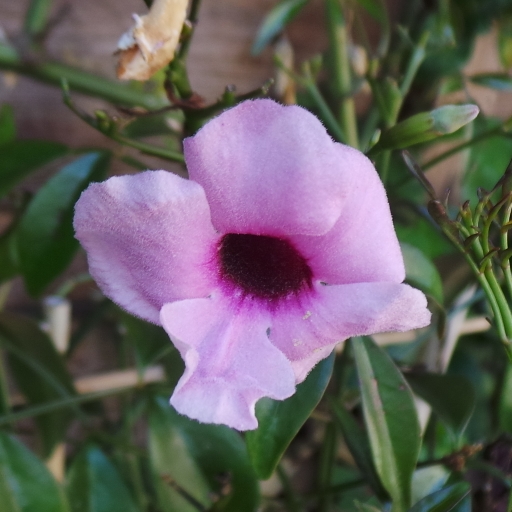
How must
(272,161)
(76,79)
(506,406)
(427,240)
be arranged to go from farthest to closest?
(427,240), (76,79), (506,406), (272,161)

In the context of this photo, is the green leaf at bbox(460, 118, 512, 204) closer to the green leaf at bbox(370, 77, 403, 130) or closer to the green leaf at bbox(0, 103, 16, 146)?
the green leaf at bbox(370, 77, 403, 130)

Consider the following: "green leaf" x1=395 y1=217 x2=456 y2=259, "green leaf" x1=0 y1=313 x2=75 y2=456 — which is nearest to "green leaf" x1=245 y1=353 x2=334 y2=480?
"green leaf" x1=0 y1=313 x2=75 y2=456

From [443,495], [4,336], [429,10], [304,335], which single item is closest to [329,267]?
[304,335]

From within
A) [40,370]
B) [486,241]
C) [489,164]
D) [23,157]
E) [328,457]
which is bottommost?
[328,457]

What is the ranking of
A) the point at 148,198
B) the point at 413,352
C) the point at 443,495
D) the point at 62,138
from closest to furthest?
the point at 148,198 < the point at 443,495 < the point at 413,352 < the point at 62,138

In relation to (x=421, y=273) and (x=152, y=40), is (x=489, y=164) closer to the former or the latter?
(x=421, y=273)

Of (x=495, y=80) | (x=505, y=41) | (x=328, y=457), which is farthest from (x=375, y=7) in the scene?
(x=328, y=457)

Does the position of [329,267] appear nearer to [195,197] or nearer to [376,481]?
[195,197]
